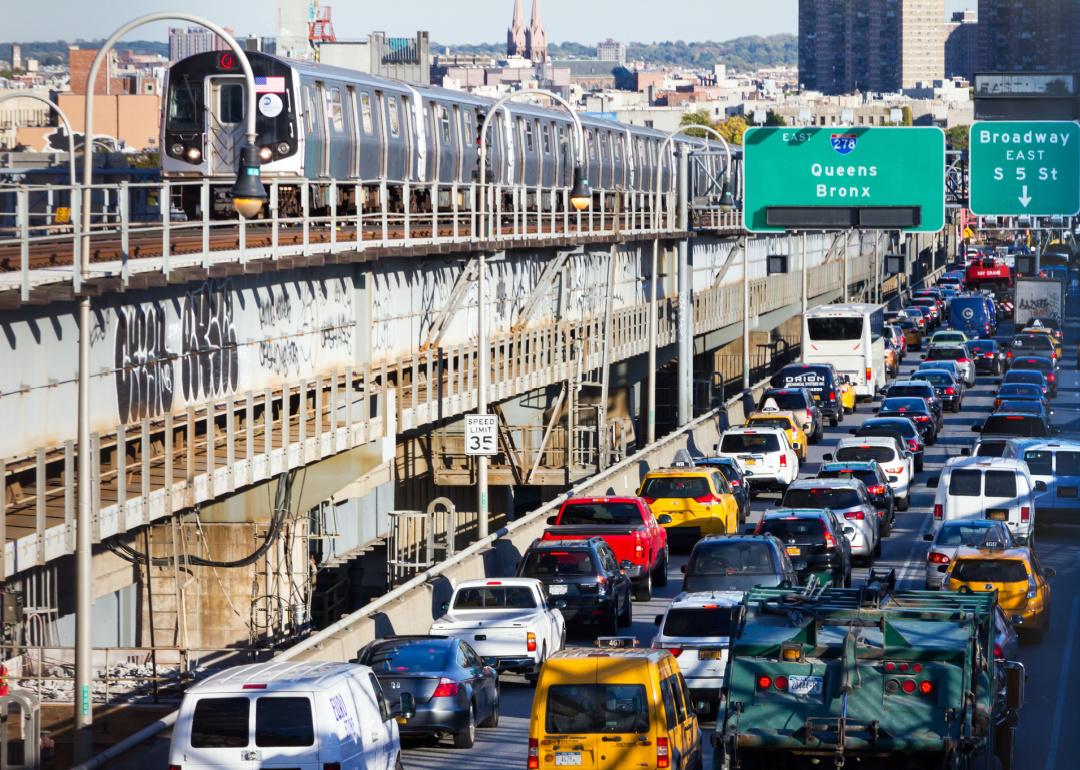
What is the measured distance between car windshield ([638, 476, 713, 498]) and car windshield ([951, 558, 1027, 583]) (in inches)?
356

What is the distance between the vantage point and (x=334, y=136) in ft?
121

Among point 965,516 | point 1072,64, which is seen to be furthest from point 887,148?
point 1072,64

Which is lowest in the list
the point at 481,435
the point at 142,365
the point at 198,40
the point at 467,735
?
the point at 467,735

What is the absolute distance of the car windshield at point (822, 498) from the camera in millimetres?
33000

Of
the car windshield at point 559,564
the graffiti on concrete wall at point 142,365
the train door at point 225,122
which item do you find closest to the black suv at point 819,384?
the train door at point 225,122

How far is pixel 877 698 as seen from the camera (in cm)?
1645

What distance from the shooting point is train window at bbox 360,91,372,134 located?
38.8 m

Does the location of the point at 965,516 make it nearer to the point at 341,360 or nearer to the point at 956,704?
the point at 341,360

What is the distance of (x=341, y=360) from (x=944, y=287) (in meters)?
94.1

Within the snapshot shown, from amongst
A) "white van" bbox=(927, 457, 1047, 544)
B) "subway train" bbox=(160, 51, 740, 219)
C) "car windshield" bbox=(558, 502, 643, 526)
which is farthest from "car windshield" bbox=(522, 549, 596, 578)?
"white van" bbox=(927, 457, 1047, 544)

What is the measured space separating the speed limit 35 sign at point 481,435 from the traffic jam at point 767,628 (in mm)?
1655

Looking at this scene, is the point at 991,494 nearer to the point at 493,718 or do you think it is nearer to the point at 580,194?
the point at 580,194

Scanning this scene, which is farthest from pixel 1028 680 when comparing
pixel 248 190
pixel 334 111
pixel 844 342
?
pixel 844 342

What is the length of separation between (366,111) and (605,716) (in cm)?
2380
